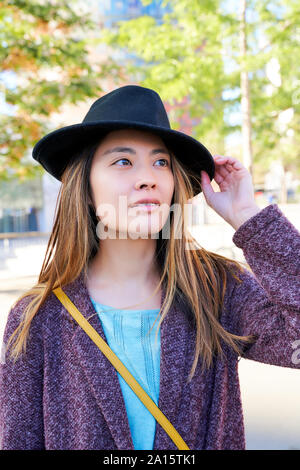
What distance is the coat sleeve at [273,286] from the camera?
1.31 meters

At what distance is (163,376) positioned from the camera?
134 cm

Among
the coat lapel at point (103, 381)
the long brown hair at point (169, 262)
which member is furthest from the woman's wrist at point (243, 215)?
the coat lapel at point (103, 381)

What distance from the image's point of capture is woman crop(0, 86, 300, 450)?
133 centimetres

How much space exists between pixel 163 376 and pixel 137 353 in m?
0.13

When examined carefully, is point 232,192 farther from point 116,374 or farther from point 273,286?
point 116,374

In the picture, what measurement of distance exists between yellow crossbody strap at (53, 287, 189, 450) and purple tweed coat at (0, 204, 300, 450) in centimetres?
2

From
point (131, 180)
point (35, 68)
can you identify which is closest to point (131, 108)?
point (131, 180)

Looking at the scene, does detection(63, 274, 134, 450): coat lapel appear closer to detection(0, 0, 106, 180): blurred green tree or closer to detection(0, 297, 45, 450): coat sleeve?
detection(0, 297, 45, 450): coat sleeve

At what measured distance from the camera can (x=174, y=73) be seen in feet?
22.2

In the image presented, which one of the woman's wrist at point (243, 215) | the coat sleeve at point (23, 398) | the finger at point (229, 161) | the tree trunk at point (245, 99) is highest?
the tree trunk at point (245, 99)

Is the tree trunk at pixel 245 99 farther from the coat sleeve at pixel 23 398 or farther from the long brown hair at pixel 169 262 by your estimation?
the coat sleeve at pixel 23 398

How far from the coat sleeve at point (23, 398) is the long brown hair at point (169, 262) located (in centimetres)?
13

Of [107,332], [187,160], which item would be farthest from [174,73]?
[107,332]

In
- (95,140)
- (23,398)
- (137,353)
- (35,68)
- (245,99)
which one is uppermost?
(35,68)
